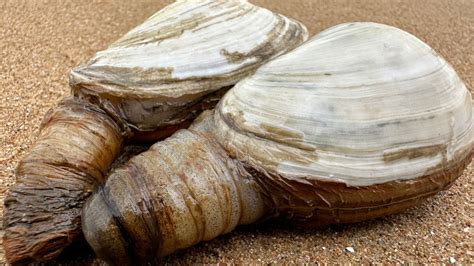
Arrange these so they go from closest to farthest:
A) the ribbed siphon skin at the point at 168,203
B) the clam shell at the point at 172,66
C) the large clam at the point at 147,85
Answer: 1. the ribbed siphon skin at the point at 168,203
2. the large clam at the point at 147,85
3. the clam shell at the point at 172,66

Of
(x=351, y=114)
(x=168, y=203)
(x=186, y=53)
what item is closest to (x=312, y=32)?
(x=186, y=53)

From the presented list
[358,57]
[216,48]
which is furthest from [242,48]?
[358,57]

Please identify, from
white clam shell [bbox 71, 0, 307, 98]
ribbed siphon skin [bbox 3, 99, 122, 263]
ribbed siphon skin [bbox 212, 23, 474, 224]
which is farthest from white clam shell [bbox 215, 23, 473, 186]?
ribbed siphon skin [bbox 3, 99, 122, 263]

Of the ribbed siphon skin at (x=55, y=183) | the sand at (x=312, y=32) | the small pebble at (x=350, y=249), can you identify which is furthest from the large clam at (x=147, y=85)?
the small pebble at (x=350, y=249)

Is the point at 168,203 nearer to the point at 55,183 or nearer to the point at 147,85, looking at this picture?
the point at 55,183

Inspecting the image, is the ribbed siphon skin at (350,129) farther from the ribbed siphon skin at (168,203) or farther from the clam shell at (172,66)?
the clam shell at (172,66)

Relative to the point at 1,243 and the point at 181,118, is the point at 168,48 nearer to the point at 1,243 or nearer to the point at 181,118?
the point at 181,118

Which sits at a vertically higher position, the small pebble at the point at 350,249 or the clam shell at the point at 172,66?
the clam shell at the point at 172,66

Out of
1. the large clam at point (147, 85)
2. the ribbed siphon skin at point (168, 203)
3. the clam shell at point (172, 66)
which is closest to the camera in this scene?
the ribbed siphon skin at point (168, 203)
